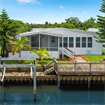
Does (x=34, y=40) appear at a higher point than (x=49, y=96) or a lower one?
higher

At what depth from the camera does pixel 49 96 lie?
15.6 m

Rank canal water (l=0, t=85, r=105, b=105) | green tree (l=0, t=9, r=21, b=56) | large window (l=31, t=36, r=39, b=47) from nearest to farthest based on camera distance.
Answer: canal water (l=0, t=85, r=105, b=105) → green tree (l=0, t=9, r=21, b=56) → large window (l=31, t=36, r=39, b=47)

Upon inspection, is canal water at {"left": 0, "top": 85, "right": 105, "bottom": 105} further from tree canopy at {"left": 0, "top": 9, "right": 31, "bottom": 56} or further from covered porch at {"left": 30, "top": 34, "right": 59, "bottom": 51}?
covered porch at {"left": 30, "top": 34, "right": 59, "bottom": 51}

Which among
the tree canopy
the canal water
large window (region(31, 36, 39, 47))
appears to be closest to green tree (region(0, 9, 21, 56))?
the tree canopy

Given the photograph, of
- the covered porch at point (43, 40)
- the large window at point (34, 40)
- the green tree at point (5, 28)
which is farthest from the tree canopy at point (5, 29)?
the covered porch at point (43, 40)

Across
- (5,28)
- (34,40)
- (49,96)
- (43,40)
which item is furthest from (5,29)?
(49,96)

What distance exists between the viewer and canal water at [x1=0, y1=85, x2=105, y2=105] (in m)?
14.6

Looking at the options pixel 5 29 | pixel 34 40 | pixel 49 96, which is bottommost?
pixel 49 96

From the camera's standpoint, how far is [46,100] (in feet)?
48.6

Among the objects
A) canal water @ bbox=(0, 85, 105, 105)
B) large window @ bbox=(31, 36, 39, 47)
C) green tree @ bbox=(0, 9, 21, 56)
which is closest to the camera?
canal water @ bbox=(0, 85, 105, 105)

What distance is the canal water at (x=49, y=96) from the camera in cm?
1459

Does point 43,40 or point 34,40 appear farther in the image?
point 43,40

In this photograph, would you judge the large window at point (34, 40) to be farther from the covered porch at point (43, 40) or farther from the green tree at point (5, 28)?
the green tree at point (5, 28)

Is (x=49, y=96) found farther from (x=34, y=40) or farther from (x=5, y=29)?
(x=34, y=40)
